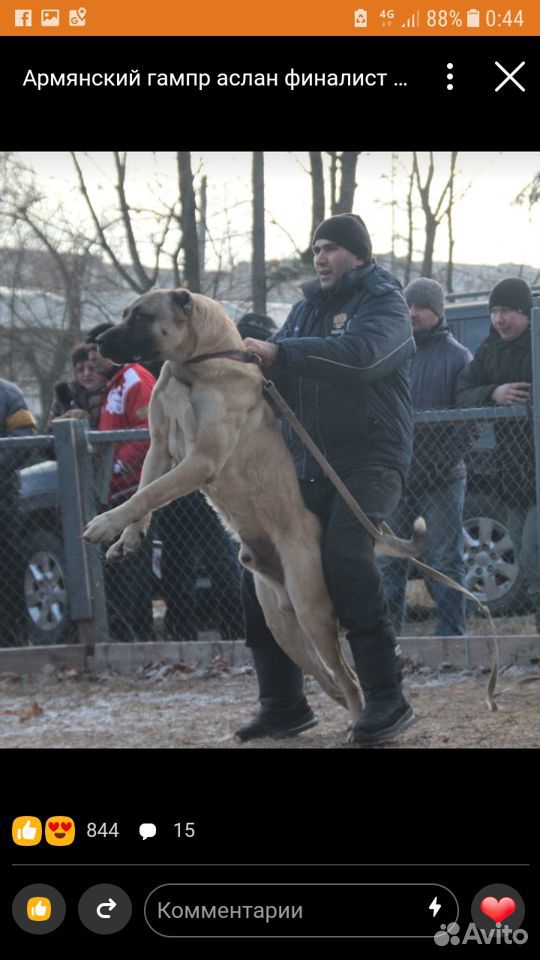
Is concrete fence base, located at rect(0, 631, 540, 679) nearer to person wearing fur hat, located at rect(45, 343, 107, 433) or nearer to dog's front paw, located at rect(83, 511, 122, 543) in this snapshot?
person wearing fur hat, located at rect(45, 343, 107, 433)

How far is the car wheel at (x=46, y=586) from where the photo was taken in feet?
23.3

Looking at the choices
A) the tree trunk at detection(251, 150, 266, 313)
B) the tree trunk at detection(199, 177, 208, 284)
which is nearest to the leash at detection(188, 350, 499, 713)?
the tree trunk at detection(199, 177, 208, 284)

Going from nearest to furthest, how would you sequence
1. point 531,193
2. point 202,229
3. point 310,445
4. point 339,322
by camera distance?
point 531,193 < point 310,445 < point 339,322 < point 202,229

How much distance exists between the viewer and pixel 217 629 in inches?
280

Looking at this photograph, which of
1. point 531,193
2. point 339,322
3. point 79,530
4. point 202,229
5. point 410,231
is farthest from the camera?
point 202,229

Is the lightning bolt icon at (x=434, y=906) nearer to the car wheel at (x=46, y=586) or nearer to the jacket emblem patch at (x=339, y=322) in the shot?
the jacket emblem patch at (x=339, y=322)

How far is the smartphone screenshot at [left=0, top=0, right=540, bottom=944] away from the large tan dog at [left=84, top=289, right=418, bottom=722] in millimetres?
11

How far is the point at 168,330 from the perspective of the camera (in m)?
4.22

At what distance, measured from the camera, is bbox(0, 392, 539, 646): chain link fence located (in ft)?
21.8

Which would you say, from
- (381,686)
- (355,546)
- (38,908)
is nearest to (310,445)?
(355,546)

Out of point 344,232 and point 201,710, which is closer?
point 344,232

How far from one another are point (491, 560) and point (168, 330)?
3425mm

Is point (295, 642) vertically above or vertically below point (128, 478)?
below
